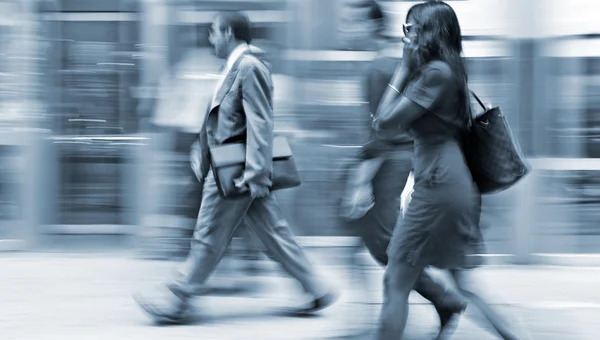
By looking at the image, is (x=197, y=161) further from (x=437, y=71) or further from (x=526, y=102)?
(x=526, y=102)

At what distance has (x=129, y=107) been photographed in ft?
26.9

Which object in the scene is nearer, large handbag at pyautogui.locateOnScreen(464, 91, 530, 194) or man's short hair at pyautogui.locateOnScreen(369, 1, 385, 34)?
large handbag at pyautogui.locateOnScreen(464, 91, 530, 194)

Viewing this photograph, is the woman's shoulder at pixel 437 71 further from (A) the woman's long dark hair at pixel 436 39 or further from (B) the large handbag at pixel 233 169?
(B) the large handbag at pixel 233 169

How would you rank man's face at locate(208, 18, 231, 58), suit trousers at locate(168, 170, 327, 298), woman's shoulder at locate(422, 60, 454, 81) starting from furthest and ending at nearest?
1. man's face at locate(208, 18, 231, 58)
2. suit trousers at locate(168, 170, 327, 298)
3. woman's shoulder at locate(422, 60, 454, 81)

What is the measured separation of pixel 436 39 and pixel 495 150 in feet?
1.78

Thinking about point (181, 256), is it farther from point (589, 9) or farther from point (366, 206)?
point (589, 9)

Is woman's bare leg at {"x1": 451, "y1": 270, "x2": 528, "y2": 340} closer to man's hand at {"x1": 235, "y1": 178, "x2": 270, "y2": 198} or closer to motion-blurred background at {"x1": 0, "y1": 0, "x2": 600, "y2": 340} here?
man's hand at {"x1": 235, "y1": 178, "x2": 270, "y2": 198}

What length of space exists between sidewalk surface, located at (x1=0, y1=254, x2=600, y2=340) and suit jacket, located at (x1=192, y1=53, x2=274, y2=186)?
2.92ft

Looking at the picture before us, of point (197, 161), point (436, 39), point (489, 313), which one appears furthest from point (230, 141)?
point (489, 313)

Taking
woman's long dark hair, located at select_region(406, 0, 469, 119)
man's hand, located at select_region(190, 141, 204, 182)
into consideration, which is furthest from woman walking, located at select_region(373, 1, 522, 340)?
man's hand, located at select_region(190, 141, 204, 182)

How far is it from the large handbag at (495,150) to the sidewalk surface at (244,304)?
2.27 feet

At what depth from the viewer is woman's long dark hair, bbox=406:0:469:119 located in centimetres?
446

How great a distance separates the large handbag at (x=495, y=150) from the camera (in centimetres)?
452

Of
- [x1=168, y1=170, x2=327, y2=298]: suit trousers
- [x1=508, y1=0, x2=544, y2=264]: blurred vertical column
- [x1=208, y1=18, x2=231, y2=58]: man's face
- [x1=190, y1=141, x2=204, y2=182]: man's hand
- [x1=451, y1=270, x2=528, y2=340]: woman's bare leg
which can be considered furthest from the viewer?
[x1=508, y1=0, x2=544, y2=264]: blurred vertical column
